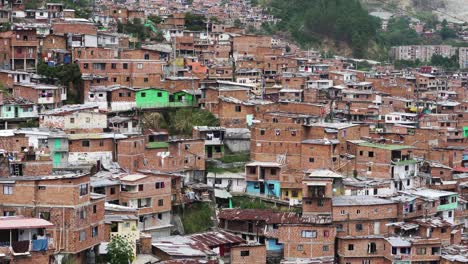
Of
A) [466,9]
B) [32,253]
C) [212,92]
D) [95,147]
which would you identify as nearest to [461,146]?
[212,92]

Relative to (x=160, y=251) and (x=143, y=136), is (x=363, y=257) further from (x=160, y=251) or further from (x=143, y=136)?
(x=143, y=136)

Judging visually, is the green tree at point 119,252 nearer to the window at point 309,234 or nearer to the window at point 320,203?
the window at point 309,234

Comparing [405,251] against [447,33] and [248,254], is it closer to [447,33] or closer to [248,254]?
[248,254]

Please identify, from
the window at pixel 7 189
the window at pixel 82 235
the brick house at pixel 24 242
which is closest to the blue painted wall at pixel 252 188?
the window at pixel 82 235

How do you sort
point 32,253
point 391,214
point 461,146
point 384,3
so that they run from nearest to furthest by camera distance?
point 32,253, point 391,214, point 461,146, point 384,3

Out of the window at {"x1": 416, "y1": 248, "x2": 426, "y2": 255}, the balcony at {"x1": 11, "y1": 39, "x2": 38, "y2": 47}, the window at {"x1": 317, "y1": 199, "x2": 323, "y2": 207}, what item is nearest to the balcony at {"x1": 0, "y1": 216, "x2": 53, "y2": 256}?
the window at {"x1": 317, "y1": 199, "x2": 323, "y2": 207}

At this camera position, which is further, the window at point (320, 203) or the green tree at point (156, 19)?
the green tree at point (156, 19)
